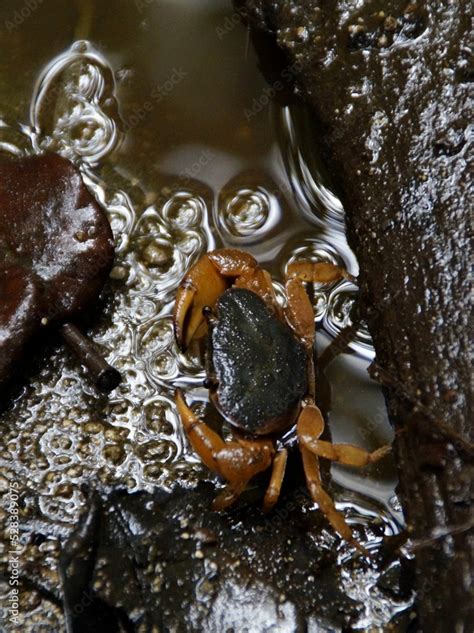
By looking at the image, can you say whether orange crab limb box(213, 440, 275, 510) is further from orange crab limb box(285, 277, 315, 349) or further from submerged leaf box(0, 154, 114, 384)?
submerged leaf box(0, 154, 114, 384)

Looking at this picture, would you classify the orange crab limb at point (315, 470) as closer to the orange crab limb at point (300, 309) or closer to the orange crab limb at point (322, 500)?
the orange crab limb at point (322, 500)

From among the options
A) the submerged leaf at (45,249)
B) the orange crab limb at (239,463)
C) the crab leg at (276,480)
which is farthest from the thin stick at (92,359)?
the crab leg at (276,480)

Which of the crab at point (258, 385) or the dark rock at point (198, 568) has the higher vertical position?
the crab at point (258, 385)

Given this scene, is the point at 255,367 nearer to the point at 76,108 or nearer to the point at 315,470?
the point at 315,470

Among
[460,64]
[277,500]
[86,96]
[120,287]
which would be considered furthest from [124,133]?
[277,500]

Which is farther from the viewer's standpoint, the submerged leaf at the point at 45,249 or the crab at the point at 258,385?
the submerged leaf at the point at 45,249
